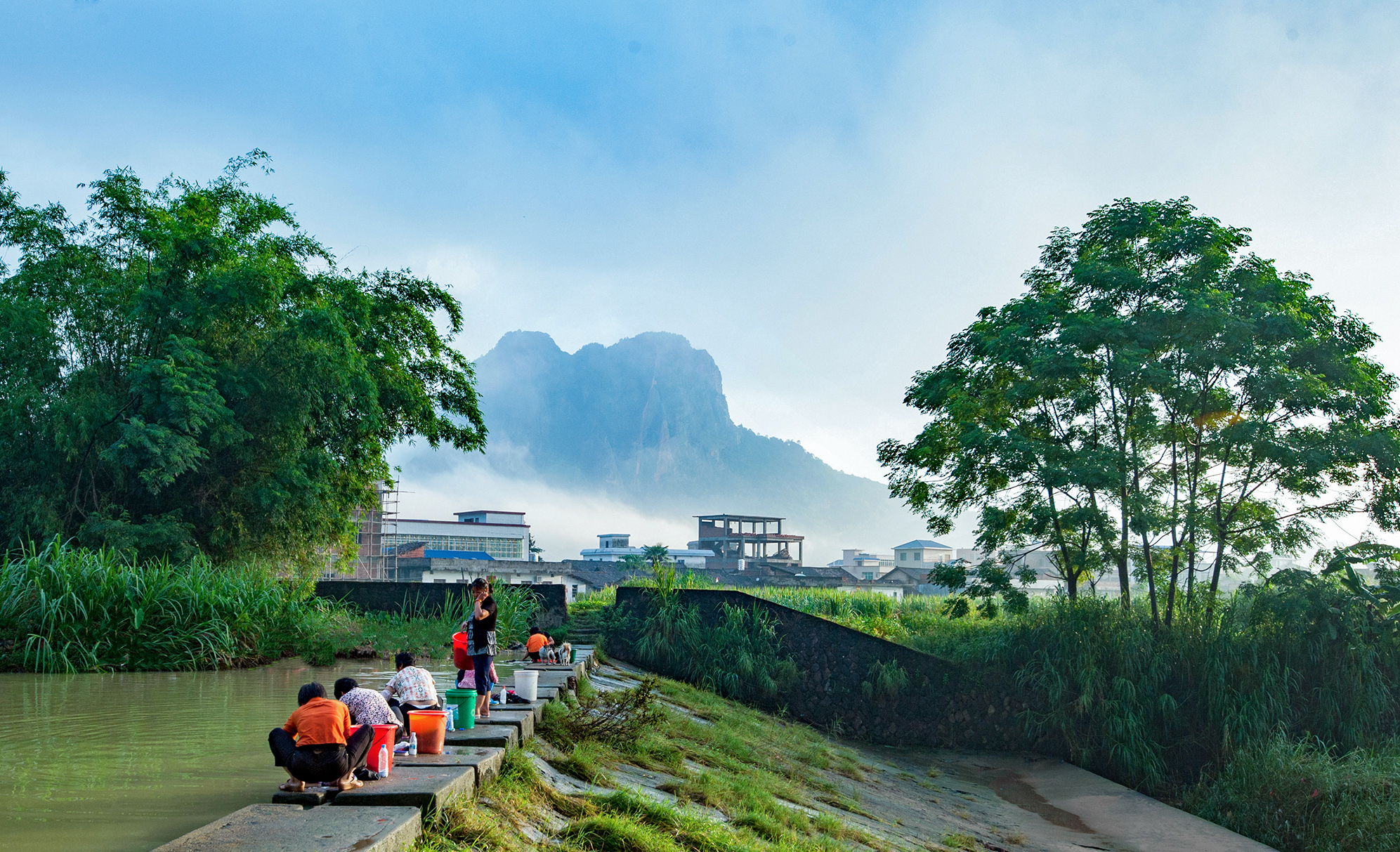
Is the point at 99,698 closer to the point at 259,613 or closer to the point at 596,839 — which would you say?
the point at 259,613

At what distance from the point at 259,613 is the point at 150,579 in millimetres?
1381

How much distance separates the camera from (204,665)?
1073 centimetres

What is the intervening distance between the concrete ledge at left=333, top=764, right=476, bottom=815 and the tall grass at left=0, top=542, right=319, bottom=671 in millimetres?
7719

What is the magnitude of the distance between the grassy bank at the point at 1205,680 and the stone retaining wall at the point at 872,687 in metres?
0.36

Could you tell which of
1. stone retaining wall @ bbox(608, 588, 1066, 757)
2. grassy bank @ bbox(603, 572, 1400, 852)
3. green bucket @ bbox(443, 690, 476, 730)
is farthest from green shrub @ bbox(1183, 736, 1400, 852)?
green bucket @ bbox(443, 690, 476, 730)

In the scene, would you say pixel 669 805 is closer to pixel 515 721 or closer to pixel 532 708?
pixel 515 721

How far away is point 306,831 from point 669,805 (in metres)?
2.97

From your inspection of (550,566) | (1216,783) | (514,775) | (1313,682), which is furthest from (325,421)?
(550,566)

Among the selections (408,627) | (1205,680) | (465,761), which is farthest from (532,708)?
(1205,680)

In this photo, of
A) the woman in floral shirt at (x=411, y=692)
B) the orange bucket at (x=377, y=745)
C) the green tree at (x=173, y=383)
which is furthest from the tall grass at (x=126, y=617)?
the orange bucket at (x=377, y=745)

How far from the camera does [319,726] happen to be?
4.14m

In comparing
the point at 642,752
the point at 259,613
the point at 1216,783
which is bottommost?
the point at 1216,783

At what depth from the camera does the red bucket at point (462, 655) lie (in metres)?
6.72

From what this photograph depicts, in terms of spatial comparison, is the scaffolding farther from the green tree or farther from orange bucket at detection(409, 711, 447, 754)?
orange bucket at detection(409, 711, 447, 754)
